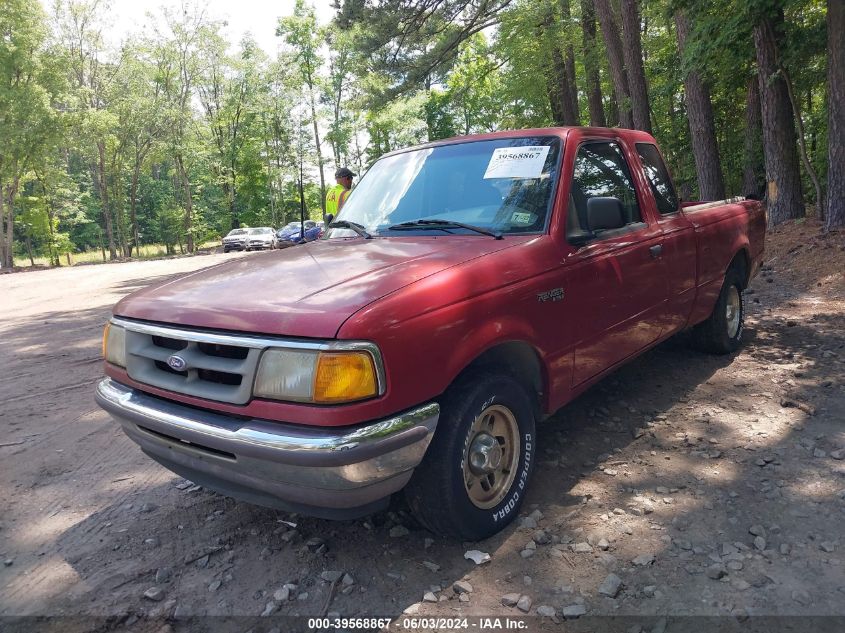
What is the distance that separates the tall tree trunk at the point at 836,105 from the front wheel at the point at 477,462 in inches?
360

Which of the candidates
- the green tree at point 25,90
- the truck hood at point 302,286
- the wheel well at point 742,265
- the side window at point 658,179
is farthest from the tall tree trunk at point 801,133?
the green tree at point 25,90

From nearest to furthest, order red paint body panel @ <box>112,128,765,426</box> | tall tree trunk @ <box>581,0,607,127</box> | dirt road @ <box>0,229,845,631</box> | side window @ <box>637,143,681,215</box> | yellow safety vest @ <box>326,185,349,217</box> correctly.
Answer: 1. red paint body panel @ <box>112,128,765,426</box>
2. dirt road @ <box>0,229,845,631</box>
3. side window @ <box>637,143,681,215</box>
4. yellow safety vest @ <box>326,185,349,217</box>
5. tall tree trunk @ <box>581,0,607,127</box>

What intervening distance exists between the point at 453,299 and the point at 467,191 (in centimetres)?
123

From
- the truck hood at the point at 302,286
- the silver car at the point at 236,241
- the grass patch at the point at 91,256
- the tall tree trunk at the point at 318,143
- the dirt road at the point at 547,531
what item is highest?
the tall tree trunk at the point at 318,143

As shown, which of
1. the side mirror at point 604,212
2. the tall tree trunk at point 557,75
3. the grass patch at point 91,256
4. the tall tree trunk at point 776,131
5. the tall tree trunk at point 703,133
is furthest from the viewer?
the grass patch at point 91,256

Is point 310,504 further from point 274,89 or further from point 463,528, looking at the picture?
point 274,89

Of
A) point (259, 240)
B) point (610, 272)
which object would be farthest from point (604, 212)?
point (259, 240)

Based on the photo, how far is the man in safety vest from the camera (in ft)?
25.5

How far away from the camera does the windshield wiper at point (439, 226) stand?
3158 mm

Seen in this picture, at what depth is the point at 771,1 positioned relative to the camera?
9258 millimetres

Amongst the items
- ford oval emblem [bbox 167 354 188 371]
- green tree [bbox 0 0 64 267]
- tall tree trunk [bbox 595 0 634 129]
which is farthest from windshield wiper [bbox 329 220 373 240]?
green tree [bbox 0 0 64 267]

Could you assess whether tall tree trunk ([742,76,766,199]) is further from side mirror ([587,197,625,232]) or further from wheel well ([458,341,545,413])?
wheel well ([458,341,545,413])

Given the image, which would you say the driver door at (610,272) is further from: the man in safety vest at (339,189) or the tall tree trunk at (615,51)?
the tall tree trunk at (615,51)

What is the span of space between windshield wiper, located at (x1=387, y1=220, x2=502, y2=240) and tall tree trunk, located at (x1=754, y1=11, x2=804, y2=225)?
1012 cm
